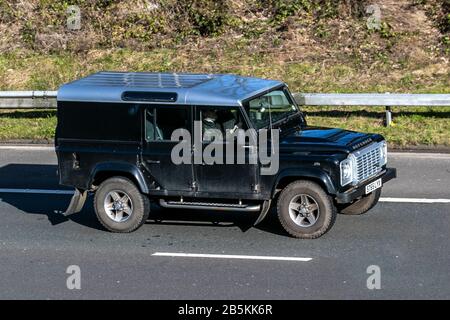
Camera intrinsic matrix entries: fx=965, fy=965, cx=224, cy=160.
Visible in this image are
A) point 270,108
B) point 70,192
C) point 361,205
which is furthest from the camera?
point 70,192

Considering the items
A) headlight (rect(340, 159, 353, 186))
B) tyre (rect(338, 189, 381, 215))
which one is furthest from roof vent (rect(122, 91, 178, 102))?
tyre (rect(338, 189, 381, 215))

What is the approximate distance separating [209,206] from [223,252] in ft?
2.54

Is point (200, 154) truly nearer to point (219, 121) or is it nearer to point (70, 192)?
point (219, 121)

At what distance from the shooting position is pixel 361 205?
12938 mm

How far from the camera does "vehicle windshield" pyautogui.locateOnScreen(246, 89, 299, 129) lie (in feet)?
39.8

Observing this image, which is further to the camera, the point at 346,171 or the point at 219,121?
the point at 219,121

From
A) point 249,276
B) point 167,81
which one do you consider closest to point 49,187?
point 167,81

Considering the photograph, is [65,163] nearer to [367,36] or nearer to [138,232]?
[138,232]

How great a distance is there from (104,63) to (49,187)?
7.11 m

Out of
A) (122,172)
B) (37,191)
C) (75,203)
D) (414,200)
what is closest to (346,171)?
(414,200)

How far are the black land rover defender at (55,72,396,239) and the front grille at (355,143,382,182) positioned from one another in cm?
1

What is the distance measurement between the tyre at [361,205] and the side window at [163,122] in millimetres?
2534

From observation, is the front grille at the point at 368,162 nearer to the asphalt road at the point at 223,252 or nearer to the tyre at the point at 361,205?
the tyre at the point at 361,205

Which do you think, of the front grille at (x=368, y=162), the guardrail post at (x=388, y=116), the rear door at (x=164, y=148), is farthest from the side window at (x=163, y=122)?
the guardrail post at (x=388, y=116)
